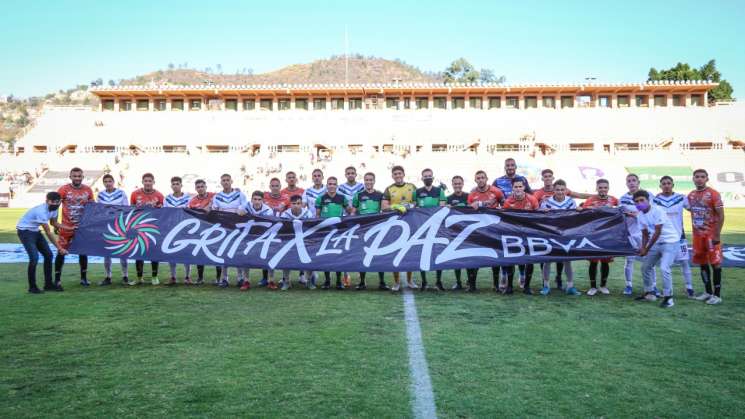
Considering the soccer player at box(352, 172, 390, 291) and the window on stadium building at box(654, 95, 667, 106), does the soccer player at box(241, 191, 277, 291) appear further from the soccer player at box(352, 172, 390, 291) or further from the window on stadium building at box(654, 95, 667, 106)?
the window on stadium building at box(654, 95, 667, 106)

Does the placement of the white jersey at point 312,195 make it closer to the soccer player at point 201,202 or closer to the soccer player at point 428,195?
the soccer player at point 201,202

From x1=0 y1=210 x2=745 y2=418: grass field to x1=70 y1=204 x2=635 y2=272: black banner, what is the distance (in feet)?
2.39

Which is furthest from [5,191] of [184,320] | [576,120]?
[576,120]

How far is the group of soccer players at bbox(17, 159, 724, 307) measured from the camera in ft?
24.1

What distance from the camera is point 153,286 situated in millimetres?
8375

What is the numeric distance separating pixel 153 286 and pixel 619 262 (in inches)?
385

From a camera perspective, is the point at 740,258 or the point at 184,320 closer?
the point at 184,320

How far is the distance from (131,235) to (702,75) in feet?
231

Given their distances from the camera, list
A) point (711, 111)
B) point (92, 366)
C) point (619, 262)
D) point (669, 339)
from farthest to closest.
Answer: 1. point (711, 111)
2. point (619, 262)
3. point (669, 339)
4. point (92, 366)

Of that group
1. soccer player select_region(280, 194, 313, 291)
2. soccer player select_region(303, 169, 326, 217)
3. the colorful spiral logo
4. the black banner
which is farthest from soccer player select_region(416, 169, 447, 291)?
the colorful spiral logo

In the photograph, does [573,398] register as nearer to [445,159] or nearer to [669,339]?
[669,339]

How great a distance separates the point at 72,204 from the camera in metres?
8.59

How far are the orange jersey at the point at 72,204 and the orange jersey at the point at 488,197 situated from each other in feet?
21.0

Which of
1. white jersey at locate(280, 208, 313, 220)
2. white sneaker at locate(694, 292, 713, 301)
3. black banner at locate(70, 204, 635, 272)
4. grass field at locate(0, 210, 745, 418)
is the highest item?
white jersey at locate(280, 208, 313, 220)
